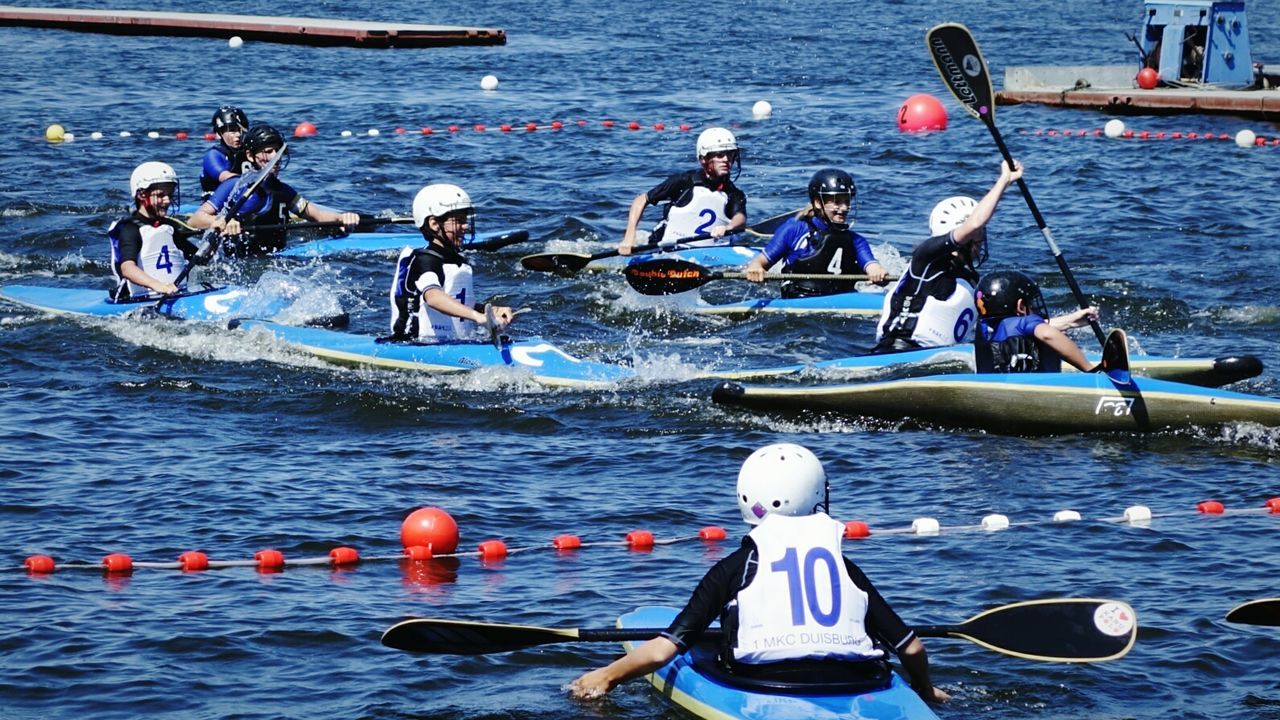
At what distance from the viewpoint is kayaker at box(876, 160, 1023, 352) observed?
11328 mm

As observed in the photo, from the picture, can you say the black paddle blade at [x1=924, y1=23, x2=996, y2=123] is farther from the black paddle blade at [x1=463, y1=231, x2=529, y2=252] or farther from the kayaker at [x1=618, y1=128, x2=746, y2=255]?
the black paddle blade at [x1=463, y1=231, x2=529, y2=252]

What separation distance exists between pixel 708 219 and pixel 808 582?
984 cm

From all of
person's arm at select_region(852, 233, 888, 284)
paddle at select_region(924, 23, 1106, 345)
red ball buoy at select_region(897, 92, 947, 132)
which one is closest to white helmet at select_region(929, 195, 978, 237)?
paddle at select_region(924, 23, 1106, 345)

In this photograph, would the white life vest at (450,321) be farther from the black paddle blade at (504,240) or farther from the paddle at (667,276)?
the black paddle blade at (504,240)

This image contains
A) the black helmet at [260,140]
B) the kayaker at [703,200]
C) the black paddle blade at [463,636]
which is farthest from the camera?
the black helmet at [260,140]

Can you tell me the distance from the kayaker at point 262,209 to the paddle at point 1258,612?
10.4 metres

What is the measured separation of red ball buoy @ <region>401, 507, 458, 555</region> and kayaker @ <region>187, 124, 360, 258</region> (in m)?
6.95

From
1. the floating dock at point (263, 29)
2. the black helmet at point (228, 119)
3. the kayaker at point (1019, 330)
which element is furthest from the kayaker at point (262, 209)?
the floating dock at point (263, 29)

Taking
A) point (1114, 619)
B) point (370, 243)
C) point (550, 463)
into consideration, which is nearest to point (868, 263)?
point (550, 463)

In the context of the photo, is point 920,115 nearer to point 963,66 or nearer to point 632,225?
point 632,225

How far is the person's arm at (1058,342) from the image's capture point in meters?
10.5

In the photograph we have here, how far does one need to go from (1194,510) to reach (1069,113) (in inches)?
699

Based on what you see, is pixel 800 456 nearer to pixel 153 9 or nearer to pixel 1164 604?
pixel 1164 604

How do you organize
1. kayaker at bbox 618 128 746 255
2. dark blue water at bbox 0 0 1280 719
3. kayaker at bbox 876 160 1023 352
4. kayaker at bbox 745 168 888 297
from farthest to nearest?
kayaker at bbox 618 128 746 255 < kayaker at bbox 745 168 888 297 < kayaker at bbox 876 160 1023 352 < dark blue water at bbox 0 0 1280 719
